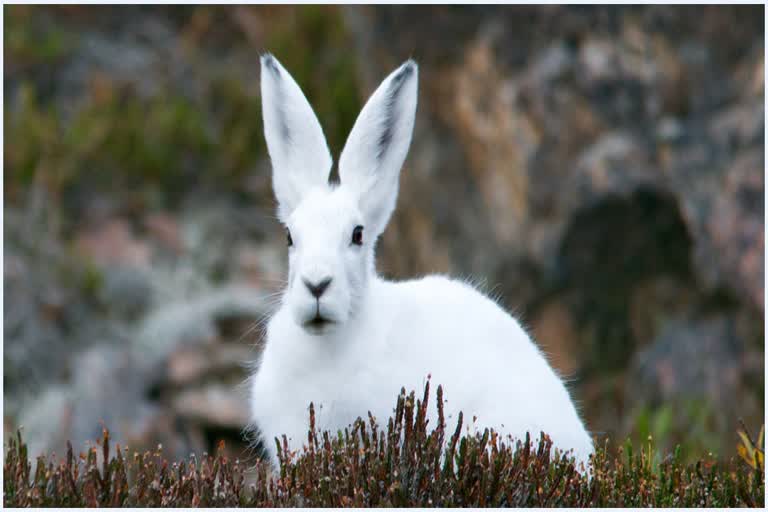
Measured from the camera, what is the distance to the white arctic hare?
4180mm

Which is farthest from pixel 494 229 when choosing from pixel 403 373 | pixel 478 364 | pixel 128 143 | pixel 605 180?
pixel 128 143

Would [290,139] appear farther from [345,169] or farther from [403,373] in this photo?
[403,373]

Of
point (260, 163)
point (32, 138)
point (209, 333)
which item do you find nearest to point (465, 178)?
point (209, 333)

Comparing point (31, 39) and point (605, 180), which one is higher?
point (31, 39)

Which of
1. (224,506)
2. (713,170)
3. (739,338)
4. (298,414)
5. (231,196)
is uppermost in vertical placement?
(231,196)

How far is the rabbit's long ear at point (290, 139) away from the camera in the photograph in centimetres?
446

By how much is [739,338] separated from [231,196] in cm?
689

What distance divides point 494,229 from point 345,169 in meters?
4.59

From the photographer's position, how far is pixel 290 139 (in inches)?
177

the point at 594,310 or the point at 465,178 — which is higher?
the point at 465,178

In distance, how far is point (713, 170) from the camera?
7.78m

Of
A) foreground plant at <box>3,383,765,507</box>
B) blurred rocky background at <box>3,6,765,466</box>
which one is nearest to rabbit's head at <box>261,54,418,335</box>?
foreground plant at <box>3,383,765,507</box>

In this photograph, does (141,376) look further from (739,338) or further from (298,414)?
(298,414)

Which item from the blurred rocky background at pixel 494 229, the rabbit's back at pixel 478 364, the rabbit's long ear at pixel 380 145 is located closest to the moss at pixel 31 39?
the blurred rocky background at pixel 494 229
